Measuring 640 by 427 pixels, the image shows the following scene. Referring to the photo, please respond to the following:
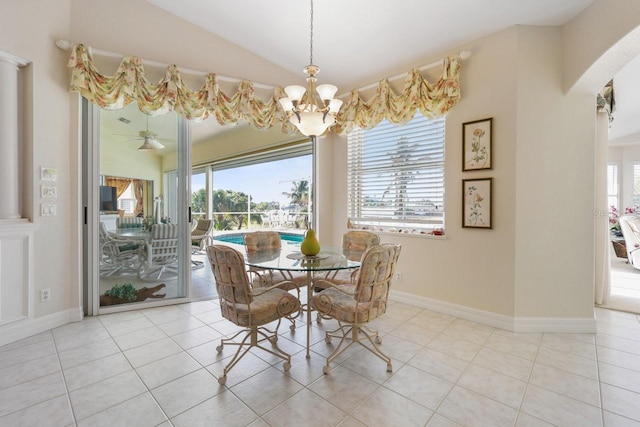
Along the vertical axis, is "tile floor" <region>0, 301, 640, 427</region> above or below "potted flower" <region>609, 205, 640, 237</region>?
below

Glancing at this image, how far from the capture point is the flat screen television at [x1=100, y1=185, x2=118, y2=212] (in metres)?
3.15

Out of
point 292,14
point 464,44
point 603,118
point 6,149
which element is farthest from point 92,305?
point 603,118

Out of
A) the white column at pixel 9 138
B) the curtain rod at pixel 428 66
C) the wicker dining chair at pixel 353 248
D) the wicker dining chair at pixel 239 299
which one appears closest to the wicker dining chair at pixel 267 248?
the wicker dining chair at pixel 353 248

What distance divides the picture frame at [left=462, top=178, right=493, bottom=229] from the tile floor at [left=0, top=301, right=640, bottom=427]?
106 centimetres

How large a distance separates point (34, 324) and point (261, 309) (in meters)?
2.32

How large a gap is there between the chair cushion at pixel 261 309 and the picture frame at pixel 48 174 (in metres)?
2.21

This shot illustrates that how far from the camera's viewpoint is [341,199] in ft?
14.3

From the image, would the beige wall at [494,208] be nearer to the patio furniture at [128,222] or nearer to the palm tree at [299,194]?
the patio furniture at [128,222]

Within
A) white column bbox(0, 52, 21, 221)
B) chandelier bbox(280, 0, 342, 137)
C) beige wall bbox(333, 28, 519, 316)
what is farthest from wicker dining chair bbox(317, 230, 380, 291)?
white column bbox(0, 52, 21, 221)

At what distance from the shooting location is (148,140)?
3473 millimetres

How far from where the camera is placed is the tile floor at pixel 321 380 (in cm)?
164

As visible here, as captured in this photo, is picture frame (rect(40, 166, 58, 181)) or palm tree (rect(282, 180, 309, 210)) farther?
palm tree (rect(282, 180, 309, 210))

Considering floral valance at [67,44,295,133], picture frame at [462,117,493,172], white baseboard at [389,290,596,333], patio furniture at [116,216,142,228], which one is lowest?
white baseboard at [389,290,596,333]

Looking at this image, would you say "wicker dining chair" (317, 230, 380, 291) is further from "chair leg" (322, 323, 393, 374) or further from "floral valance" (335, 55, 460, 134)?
"floral valance" (335, 55, 460, 134)
